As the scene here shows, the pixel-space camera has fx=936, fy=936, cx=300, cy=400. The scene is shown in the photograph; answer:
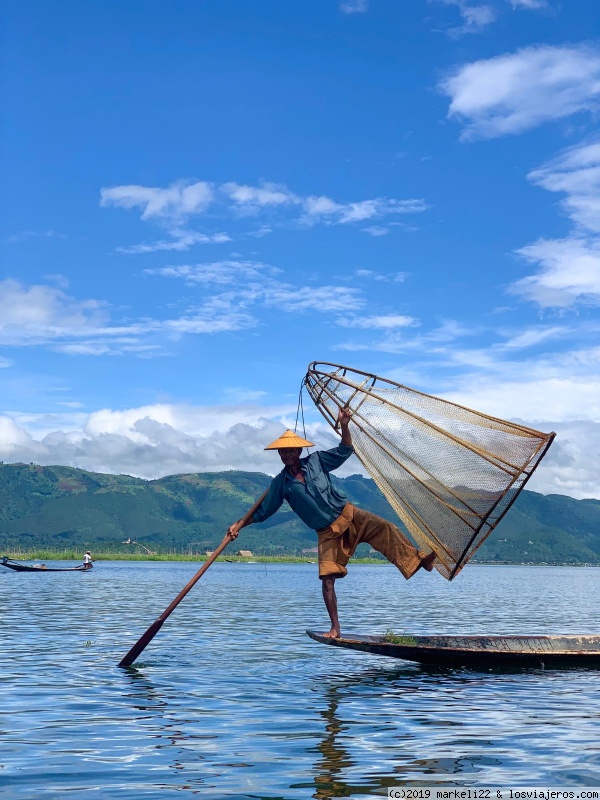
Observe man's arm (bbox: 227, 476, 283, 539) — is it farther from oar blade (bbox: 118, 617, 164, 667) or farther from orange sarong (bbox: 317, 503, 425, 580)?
oar blade (bbox: 118, 617, 164, 667)

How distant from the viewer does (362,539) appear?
1394 centimetres

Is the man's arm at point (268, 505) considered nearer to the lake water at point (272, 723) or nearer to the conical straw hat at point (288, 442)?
the conical straw hat at point (288, 442)

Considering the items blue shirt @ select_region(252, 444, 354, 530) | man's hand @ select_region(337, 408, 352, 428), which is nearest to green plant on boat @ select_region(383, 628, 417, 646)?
blue shirt @ select_region(252, 444, 354, 530)

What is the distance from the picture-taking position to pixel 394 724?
10.5 m

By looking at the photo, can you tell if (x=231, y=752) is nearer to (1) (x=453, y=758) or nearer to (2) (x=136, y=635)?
(1) (x=453, y=758)

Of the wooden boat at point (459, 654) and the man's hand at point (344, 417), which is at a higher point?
the man's hand at point (344, 417)

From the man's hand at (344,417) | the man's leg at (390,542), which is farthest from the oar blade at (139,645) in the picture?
the man's hand at (344,417)

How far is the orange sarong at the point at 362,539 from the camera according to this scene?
44.7ft

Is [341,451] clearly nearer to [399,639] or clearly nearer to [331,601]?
[331,601]

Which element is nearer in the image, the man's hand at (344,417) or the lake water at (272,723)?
the lake water at (272,723)

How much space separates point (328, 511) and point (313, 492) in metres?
0.39

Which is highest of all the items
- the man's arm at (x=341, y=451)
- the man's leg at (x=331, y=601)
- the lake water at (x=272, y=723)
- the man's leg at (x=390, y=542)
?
the man's arm at (x=341, y=451)

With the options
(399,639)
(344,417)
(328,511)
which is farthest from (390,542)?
(399,639)

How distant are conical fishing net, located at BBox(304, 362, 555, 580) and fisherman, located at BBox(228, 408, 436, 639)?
0.48 metres
